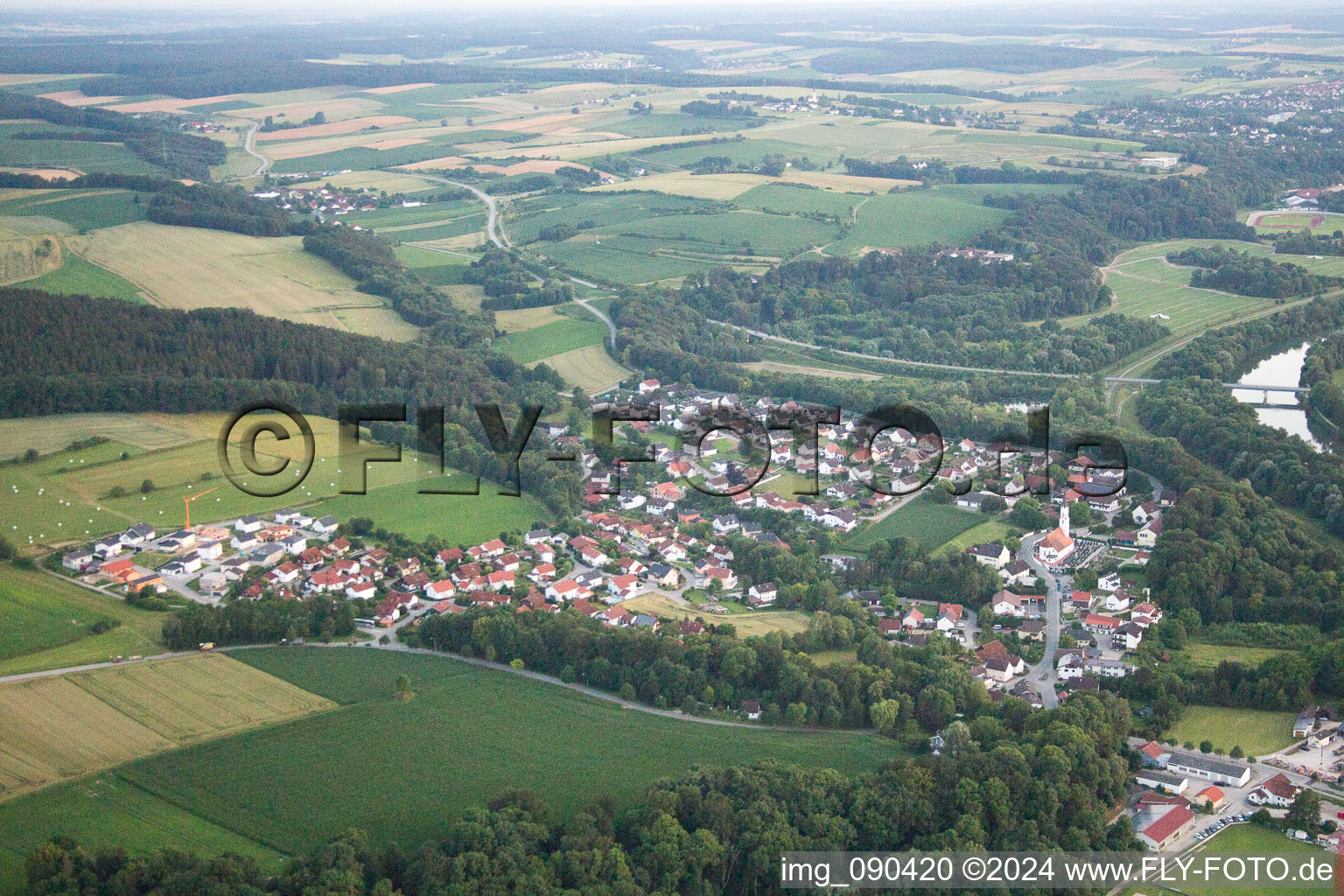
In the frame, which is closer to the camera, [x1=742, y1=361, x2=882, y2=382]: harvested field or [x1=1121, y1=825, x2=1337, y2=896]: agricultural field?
[x1=1121, y1=825, x2=1337, y2=896]: agricultural field

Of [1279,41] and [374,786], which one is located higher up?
[1279,41]

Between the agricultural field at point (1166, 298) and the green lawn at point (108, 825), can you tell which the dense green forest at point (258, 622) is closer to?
the green lawn at point (108, 825)

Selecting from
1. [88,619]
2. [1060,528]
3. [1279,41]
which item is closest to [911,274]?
[1060,528]

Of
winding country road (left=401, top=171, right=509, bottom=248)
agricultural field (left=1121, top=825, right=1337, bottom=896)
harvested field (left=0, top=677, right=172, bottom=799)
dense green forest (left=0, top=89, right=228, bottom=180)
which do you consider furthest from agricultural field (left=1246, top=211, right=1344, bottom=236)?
harvested field (left=0, top=677, right=172, bottom=799)

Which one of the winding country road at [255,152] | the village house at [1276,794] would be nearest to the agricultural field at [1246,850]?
the village house at [1276,794]

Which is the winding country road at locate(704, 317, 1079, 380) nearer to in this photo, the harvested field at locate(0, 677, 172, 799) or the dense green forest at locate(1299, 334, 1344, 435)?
the dense green forest at locate(1299, 334, 1344, 435)

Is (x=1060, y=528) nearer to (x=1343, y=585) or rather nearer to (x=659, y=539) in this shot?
(x=1343, y=585)

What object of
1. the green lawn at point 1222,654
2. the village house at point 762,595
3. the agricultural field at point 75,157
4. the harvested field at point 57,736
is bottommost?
the harvested field at point 57,736
